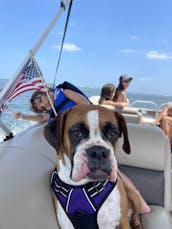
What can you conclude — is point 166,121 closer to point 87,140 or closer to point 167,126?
point 167,126

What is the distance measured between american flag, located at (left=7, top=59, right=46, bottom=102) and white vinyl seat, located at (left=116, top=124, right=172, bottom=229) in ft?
1.79

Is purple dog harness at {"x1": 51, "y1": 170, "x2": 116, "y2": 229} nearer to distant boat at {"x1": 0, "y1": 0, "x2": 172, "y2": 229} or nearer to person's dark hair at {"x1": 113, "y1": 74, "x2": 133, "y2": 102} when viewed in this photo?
distant boat at {"x1": 0, "y1": 0, "x2": 172, "y2": 229}

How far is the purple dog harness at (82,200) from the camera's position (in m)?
1.31

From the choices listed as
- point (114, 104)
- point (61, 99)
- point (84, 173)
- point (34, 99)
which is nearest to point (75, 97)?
point (61, 99)

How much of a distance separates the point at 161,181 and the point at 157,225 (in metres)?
0.32

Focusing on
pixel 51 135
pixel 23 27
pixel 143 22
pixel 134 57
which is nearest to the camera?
pixel 51 135

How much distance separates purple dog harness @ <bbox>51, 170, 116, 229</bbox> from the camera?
1.31 meters

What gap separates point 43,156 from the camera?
1.45 meters

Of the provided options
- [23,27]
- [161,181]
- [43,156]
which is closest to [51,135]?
[43,156]

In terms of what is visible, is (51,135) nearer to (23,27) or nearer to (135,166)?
(135,166)

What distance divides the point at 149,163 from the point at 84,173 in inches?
29.7

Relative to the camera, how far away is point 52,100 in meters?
2.12

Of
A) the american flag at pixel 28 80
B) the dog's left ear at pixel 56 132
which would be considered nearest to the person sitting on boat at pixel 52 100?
the american flag at pixel 28 80

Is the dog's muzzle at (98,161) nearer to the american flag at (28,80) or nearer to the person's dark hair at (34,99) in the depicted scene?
the american flag at (28,80)
